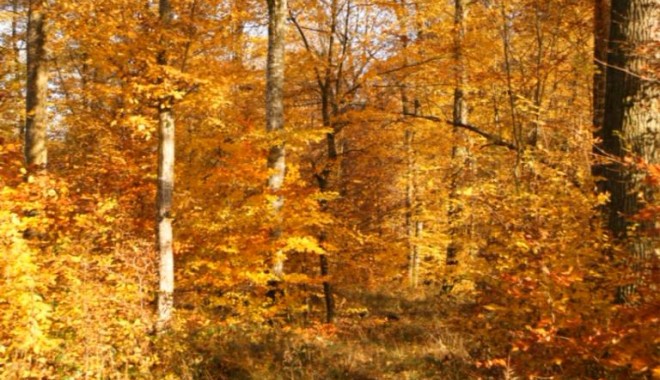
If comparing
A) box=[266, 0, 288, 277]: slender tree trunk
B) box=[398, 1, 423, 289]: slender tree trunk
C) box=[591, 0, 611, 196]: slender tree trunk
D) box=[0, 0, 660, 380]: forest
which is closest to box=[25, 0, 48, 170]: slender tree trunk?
box=[0, 0, 660, 380]: forest

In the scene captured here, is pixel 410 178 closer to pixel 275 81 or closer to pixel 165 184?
pixel 275 81

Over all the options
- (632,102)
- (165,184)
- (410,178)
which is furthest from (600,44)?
(410,178)

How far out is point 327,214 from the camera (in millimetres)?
8836

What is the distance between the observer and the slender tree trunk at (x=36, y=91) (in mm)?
11453

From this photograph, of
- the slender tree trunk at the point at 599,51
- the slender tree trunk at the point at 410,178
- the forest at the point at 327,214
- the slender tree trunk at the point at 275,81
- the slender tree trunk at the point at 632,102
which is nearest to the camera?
the forest at the point at 327,214

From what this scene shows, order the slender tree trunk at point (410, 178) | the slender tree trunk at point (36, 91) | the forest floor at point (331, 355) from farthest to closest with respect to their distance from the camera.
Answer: the slender tree trunk at point (410, 178) < the slender tree trunk at point (36, 91) < the forest floor at point (331, 355)

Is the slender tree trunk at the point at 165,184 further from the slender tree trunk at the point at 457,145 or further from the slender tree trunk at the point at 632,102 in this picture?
the slender tree trunk at the point at 632,102

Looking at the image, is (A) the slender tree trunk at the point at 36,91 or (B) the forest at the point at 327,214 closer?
(B) the forest at the point at 327,214

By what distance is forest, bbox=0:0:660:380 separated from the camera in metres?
5.30

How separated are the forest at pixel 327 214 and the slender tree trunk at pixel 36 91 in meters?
0.05

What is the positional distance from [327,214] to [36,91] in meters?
7.89

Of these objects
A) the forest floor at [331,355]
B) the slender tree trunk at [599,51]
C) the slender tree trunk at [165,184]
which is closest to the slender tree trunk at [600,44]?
the slender tree trunk at [599,51]

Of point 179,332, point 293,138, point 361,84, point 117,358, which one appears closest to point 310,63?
point 361,84

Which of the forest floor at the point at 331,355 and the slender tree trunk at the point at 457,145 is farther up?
the slender tree trunk at the point at 457,145
